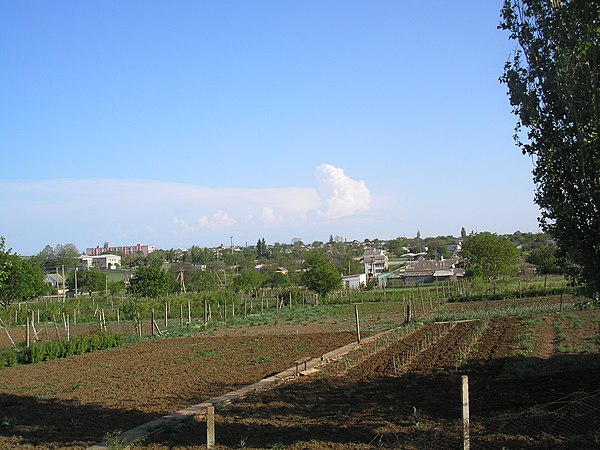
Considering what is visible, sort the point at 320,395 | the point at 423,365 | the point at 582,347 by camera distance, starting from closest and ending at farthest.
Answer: the point at 320,395
the point at 423,365
the point at 582,347

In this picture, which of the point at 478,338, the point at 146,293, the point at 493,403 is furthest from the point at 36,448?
the point at 146,293

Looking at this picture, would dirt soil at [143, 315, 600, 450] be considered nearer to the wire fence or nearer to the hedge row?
the wire fence

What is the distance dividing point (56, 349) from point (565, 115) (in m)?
23.4

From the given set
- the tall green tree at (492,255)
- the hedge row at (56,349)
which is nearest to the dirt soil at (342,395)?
the hedge row at (56,349)

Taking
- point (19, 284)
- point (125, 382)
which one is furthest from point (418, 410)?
point (19, 284)

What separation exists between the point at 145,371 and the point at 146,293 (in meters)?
28.7

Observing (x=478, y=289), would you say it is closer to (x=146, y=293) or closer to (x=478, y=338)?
(x=146, y=293)

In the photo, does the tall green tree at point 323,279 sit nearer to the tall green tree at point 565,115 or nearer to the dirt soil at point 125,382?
the dirt soil at point 125,382

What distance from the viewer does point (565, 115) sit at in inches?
441

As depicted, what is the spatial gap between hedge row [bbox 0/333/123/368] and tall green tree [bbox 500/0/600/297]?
21889 mm

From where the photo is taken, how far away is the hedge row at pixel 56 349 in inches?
1017

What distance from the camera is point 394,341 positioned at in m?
26.8

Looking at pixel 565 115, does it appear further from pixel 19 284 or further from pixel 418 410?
pixel 19 284

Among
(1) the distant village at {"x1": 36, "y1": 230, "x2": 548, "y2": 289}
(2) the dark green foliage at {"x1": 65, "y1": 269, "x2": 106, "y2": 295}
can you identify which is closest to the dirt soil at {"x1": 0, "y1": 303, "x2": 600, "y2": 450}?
(1) the distant village at {"x1": 36, "y1": 230, "x2": 548, "y2": 289}
